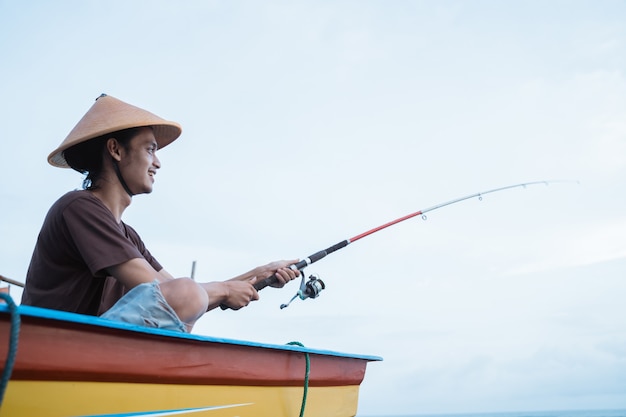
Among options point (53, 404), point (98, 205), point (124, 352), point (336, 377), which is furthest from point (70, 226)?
point (336, 377)

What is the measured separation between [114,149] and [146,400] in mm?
1430

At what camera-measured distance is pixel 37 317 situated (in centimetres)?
200

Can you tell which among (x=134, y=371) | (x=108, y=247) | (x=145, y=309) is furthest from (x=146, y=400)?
(x=108, y=247)

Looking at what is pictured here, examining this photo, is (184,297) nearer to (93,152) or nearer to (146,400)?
(146,400)

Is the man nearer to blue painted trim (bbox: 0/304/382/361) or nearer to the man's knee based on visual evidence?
the man's knee

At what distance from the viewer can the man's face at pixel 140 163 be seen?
336cm

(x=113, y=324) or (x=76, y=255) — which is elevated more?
Result: (x=76, y=255)

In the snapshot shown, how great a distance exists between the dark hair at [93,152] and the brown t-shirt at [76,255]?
40 cm

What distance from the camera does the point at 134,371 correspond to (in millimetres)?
2451

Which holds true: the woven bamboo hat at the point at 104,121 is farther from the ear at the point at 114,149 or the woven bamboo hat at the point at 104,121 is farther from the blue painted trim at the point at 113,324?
the blue painted trim at the point at 113,324

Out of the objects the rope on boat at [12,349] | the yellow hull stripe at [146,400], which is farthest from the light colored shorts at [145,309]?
the rope on boat at [12,349]

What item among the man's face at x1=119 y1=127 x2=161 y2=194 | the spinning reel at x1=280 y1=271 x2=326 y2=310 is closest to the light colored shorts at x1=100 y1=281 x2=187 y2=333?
the man's face at x1=119 y1=127 x2=161 y2=194

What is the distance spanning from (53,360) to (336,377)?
8.01ft

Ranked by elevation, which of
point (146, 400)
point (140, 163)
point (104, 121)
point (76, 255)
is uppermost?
point (104, 121)
